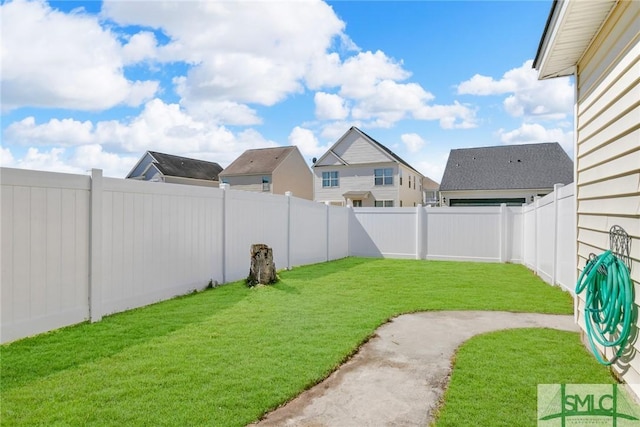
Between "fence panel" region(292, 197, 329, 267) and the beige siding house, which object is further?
"fence panel" region(292, 197, 329, 267)

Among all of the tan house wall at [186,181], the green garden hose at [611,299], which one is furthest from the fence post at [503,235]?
the tan house wall at [186,181]

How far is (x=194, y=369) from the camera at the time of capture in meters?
3.38

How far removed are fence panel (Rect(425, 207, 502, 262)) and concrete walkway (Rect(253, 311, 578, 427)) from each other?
7.58 meters

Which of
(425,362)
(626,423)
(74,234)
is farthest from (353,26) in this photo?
(626,423)

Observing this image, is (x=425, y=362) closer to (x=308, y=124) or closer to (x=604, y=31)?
(x=604, y=31)

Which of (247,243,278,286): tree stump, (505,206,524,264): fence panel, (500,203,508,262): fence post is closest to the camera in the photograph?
(247,243,278,286): tree stump

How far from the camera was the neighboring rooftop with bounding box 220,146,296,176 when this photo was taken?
98.6 feet

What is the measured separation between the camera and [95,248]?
16.4ft

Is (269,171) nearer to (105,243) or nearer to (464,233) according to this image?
(464,233)

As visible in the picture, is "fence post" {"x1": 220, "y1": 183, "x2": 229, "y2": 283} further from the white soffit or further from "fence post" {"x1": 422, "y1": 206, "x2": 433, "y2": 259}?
"fence post" {"x1": 422, "y1": 206, "x2": 433, "y2": 259}

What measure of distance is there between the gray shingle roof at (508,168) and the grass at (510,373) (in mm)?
21530

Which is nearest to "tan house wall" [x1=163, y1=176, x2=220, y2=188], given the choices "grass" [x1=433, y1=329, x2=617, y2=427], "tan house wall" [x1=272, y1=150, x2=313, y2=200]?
"tan house wall" [x1=272, y1=150, x2=313, y2=200]

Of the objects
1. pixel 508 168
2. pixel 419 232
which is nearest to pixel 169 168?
pixel 419 232

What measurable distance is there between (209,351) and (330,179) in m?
24.2
